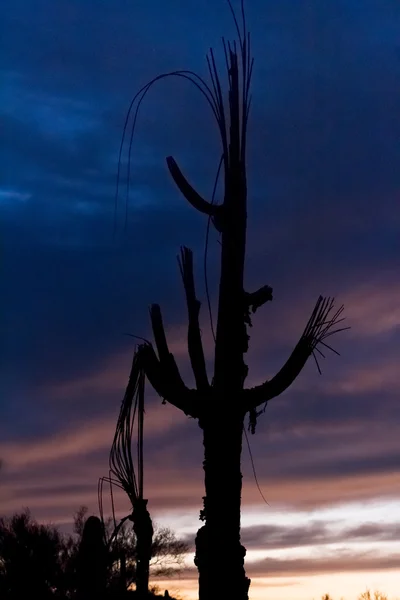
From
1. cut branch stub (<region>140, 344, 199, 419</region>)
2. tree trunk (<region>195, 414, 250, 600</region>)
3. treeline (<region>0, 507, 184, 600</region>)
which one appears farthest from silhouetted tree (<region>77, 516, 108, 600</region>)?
treeline (<region>0, 507, 184, 600</region>)

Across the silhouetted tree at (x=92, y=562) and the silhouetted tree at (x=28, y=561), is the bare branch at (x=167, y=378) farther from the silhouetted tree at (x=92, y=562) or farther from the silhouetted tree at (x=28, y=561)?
the silhouetted tree at (x=28, y=561)

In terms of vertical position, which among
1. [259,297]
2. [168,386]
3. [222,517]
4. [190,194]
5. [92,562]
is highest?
[190,194]

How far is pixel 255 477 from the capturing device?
30.0 ft

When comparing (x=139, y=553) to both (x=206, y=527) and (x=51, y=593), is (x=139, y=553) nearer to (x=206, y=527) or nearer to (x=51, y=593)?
(x=206, y=527)

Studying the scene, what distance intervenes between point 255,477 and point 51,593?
2248cm

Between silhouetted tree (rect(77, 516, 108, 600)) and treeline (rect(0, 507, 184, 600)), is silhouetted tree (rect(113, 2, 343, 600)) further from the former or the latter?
treeline (rect(0, 507, 184, 600))

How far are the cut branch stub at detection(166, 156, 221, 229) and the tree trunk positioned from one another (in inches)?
79.3

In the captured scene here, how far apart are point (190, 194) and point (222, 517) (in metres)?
2.98

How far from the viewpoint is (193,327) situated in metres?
9.11

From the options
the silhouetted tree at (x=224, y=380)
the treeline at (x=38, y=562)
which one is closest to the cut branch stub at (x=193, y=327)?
the silhouetted tree at (x=224, y=380)

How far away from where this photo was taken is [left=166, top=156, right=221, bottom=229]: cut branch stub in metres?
9.30

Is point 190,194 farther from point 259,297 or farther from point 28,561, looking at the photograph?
point 28,561

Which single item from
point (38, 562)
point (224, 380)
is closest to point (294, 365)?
point (224, 380)

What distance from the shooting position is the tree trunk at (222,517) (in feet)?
27.5
